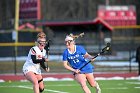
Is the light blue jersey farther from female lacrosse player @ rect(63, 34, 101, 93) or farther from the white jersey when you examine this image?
the white jersey

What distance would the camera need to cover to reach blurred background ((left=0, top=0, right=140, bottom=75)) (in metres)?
35.7

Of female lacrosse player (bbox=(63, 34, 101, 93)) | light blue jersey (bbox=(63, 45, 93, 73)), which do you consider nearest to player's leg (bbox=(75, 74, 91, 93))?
female lacrosse player (bbox=(63, 34, 101, 93))

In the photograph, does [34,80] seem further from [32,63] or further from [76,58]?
[76,58]

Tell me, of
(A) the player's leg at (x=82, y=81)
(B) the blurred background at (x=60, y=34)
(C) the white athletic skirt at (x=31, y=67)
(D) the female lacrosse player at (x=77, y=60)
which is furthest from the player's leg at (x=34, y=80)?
(B) the blurred background at (x=60, y=34)

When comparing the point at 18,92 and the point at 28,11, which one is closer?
the point at 18,92

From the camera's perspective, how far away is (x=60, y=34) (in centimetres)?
5194

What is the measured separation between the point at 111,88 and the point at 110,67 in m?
13.2

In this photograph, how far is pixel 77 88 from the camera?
2256 centimetres

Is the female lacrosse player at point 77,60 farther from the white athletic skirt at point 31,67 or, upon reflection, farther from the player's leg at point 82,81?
the white athletic skirt at point 31,67

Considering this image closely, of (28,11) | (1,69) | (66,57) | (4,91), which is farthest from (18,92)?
(28,11)

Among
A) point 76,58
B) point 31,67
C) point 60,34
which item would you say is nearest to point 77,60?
point 76,58

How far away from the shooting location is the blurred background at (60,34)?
35.7m

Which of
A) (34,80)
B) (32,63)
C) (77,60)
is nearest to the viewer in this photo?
(34,80)

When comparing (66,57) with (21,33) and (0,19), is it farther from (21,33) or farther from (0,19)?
(0,19)
